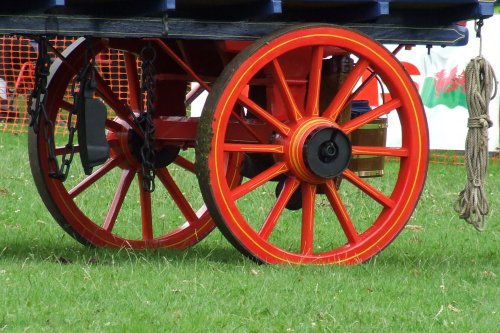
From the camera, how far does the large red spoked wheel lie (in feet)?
20.7

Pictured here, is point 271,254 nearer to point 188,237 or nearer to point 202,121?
point 202,121

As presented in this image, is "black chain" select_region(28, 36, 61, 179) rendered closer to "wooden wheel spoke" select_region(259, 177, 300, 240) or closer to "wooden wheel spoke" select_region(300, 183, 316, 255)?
"wooden wheel spoke" select_region(259, 177, 300, 240)

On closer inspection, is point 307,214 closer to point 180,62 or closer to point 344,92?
point 344,92

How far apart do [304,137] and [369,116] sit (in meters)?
0.48

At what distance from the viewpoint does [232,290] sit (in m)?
5.94

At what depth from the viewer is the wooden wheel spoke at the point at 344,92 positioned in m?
6.68

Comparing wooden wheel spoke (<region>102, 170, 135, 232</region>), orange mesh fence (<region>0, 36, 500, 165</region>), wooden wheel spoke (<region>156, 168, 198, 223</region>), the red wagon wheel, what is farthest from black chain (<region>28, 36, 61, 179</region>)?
orange mesh fence (<region>0, 36, 500, 165</region>)

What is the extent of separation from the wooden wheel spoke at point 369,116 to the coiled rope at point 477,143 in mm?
450

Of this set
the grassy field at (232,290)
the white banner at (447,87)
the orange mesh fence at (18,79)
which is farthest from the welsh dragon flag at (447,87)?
the grassy field at (232,290)

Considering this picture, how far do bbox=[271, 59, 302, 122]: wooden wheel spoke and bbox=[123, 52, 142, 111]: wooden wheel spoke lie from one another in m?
1.23

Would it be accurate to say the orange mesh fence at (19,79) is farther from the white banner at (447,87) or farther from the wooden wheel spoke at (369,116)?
the wooden wheel spoke at (369,116)

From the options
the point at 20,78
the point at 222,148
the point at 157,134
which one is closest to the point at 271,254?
the point at 222,148

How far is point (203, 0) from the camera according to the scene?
6.38 meters

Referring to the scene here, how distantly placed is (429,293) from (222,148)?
1232 mm
